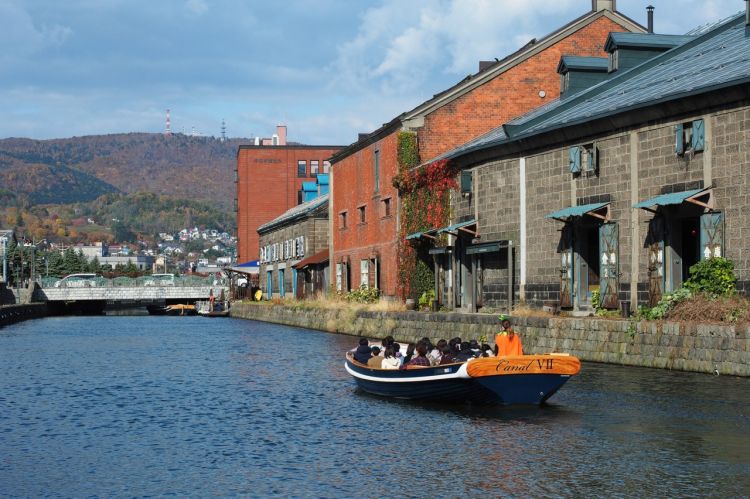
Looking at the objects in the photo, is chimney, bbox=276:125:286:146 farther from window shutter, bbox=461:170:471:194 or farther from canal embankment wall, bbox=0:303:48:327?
window shutter, bbox=461:170:471:194

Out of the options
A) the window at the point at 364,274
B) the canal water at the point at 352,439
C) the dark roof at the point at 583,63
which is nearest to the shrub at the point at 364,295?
the window at the point at 364,274

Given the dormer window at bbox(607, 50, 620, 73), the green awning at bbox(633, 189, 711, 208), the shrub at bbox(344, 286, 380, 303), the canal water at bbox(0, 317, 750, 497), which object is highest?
the dormer window at bbox(607, 50, 620, 73)

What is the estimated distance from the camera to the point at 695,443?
1861cm

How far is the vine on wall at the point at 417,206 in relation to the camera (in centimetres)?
4694

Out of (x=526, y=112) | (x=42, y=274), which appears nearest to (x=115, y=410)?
(x=526, y=112)

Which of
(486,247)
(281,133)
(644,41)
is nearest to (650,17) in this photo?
(644,41)

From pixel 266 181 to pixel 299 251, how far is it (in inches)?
1644

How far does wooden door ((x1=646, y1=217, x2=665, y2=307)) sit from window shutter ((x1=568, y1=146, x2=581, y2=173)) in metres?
4.16

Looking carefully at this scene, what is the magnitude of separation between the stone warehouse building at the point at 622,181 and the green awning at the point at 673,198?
5 centimetres

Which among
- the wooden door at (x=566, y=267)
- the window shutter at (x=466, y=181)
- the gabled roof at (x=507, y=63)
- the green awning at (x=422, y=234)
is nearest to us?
the wooden door at (x=566, y=267)

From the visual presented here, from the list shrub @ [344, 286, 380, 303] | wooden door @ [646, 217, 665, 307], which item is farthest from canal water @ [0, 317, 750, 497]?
shrub @ [344, 286, 380, 303]

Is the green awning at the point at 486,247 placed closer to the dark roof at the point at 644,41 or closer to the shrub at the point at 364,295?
the dark roof at the point at 644,41

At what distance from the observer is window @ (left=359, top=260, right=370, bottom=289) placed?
58.7 m

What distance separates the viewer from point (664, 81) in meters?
34.3
